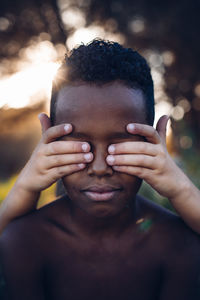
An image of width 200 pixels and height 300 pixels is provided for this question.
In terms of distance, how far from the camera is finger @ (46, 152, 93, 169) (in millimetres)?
1374

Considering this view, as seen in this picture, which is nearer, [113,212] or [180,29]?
[113,212]

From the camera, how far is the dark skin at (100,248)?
1478 mm

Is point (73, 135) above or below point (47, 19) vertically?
below

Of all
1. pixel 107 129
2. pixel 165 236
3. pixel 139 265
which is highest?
pixel 107 129

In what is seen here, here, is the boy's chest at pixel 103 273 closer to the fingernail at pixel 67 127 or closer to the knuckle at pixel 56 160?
the knuckle at pixel 56 160

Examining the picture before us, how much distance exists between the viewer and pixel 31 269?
5.32 feet

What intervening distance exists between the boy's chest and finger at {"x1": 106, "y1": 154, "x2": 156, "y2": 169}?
23.6 inches

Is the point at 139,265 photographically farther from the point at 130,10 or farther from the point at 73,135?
the point at 130,10

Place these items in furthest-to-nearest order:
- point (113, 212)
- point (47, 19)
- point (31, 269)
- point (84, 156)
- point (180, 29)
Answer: point (180, 29)
point (47, 19)
point (31, 269)
point (113, 212)
point (84, 156)

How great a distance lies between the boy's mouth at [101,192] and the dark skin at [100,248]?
1 centimetres

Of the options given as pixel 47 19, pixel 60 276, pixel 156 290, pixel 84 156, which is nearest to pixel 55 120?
pixel 84 156

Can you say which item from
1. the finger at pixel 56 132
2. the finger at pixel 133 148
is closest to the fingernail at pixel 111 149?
the finger at pixel 133 148

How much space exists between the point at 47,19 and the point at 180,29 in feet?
11.8

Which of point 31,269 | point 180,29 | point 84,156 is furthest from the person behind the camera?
point 180,29
